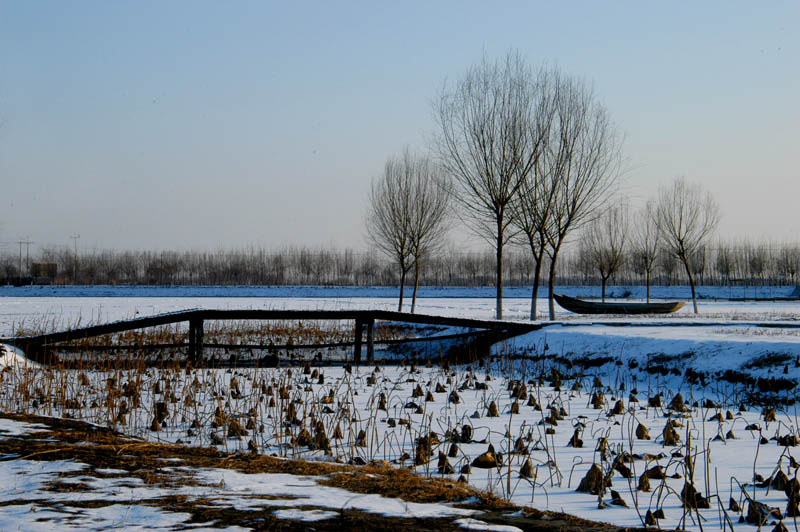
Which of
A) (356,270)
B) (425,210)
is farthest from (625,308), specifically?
(356,270)

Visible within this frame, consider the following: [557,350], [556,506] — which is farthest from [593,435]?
[557,350]

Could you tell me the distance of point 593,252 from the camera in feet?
118

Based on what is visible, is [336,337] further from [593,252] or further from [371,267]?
[371,267]

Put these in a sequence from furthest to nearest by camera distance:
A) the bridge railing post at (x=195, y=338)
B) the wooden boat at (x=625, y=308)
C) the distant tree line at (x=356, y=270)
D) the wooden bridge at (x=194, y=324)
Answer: the distant tree line at (x=356, y=270) → the wooden boat at (x=625, y=308) → the bridge railing post at (x=195, y=338) → the wooden bridge at (x=194, y=324)

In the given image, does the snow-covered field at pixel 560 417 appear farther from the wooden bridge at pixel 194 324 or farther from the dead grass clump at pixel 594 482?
the wooden bridge at pixel 194 324

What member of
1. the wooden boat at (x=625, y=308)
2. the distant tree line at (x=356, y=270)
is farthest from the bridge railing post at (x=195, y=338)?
the distant tree line at (x=356, y=270)

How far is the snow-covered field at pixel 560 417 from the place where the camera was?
4004 millimetres

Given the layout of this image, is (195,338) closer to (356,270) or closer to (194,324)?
(194,324)

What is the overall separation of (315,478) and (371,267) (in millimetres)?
56612

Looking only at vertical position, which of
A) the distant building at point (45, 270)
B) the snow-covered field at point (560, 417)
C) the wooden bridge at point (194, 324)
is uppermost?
the distant building at point (45, 270)

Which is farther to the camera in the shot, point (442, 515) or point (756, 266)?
point (756, 266)

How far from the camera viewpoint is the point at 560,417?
6246 mm

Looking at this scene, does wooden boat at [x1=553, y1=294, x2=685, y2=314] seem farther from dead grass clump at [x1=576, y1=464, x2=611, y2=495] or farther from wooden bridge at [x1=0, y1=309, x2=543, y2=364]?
dead grass clump at [x1=576, y1=464, x2=611, y2=495]

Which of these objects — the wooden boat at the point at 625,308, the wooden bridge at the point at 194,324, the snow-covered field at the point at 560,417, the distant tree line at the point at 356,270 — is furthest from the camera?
the distant tree line at the point at 356,270
